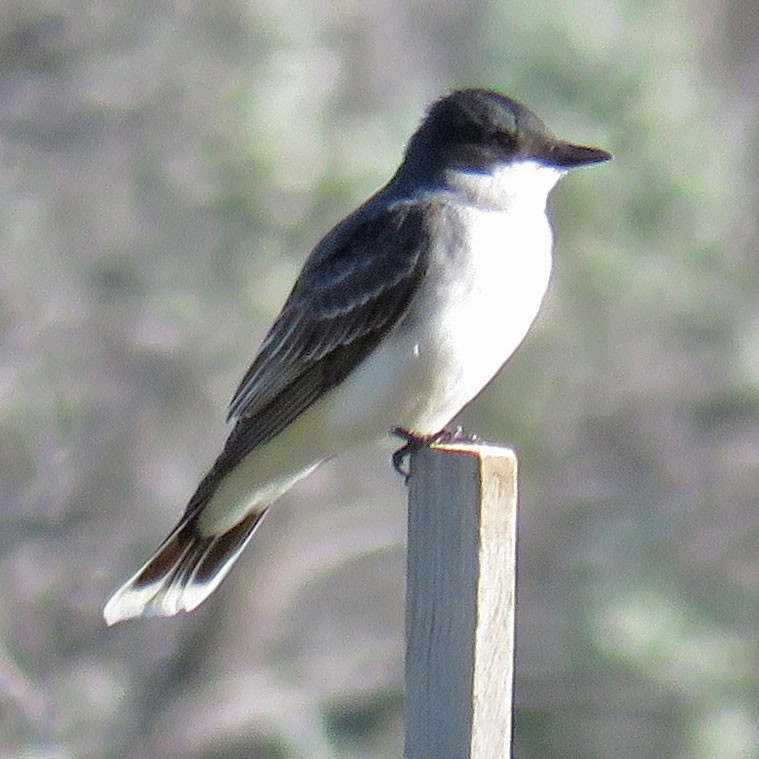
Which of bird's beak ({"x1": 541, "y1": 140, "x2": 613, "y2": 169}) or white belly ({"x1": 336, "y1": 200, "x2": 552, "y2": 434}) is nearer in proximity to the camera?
white belly ({"x1": 336, "y1": 200, "x2": 552, "y2": 434})

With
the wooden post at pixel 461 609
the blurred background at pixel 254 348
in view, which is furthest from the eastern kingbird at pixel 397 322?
the blurred background at pixel 254 348

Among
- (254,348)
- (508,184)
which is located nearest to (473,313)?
(508,184)

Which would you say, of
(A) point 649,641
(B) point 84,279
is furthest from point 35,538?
(A) point 649,641

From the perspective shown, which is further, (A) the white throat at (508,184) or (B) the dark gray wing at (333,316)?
(A) the white throat at (508,184)

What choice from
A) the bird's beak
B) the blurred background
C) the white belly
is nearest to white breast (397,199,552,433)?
the white belly

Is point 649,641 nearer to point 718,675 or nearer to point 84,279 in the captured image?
point 718,675

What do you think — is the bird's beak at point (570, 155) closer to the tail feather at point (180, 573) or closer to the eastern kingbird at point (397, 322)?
the eastern kingbird at point (397, 322)

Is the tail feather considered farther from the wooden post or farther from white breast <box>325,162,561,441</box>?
the wooden post
